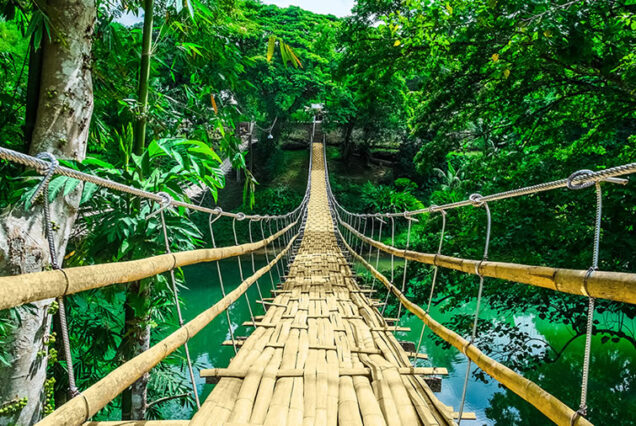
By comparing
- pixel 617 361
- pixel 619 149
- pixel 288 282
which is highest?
pixel 619 149

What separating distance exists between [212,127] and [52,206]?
115cm

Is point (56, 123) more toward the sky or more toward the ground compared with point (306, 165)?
more toward the ground

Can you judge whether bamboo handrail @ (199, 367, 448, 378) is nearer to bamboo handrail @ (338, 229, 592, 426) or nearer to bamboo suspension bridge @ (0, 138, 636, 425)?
bamboo suspension bridge @ (0, 138, 636, 425)

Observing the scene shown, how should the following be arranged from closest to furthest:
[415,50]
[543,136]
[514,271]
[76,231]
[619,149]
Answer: [514,271], [76,231], [619,149], [415,50], [543,136]

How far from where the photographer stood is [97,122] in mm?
1895

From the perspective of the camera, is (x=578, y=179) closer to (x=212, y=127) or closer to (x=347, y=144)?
(x=212, y=127)

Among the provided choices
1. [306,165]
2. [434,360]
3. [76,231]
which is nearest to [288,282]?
[76,231]

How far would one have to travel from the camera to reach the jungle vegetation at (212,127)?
1.27 metres

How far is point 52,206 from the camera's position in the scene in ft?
4.09

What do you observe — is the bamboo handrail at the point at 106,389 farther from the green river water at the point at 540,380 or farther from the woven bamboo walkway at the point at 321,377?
the green river water at the point at 540,380

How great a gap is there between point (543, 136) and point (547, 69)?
83 centimetres

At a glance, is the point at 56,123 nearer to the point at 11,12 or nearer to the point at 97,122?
the point at 11,12

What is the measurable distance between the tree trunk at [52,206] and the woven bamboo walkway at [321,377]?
633 millimetres

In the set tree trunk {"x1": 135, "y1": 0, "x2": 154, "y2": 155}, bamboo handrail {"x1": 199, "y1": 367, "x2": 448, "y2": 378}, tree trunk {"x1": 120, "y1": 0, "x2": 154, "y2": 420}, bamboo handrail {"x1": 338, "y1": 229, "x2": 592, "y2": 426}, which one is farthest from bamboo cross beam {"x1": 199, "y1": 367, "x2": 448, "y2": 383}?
tree trunk {"x1": 135, "y1": 0, "x2": 154, "y2": 155}
